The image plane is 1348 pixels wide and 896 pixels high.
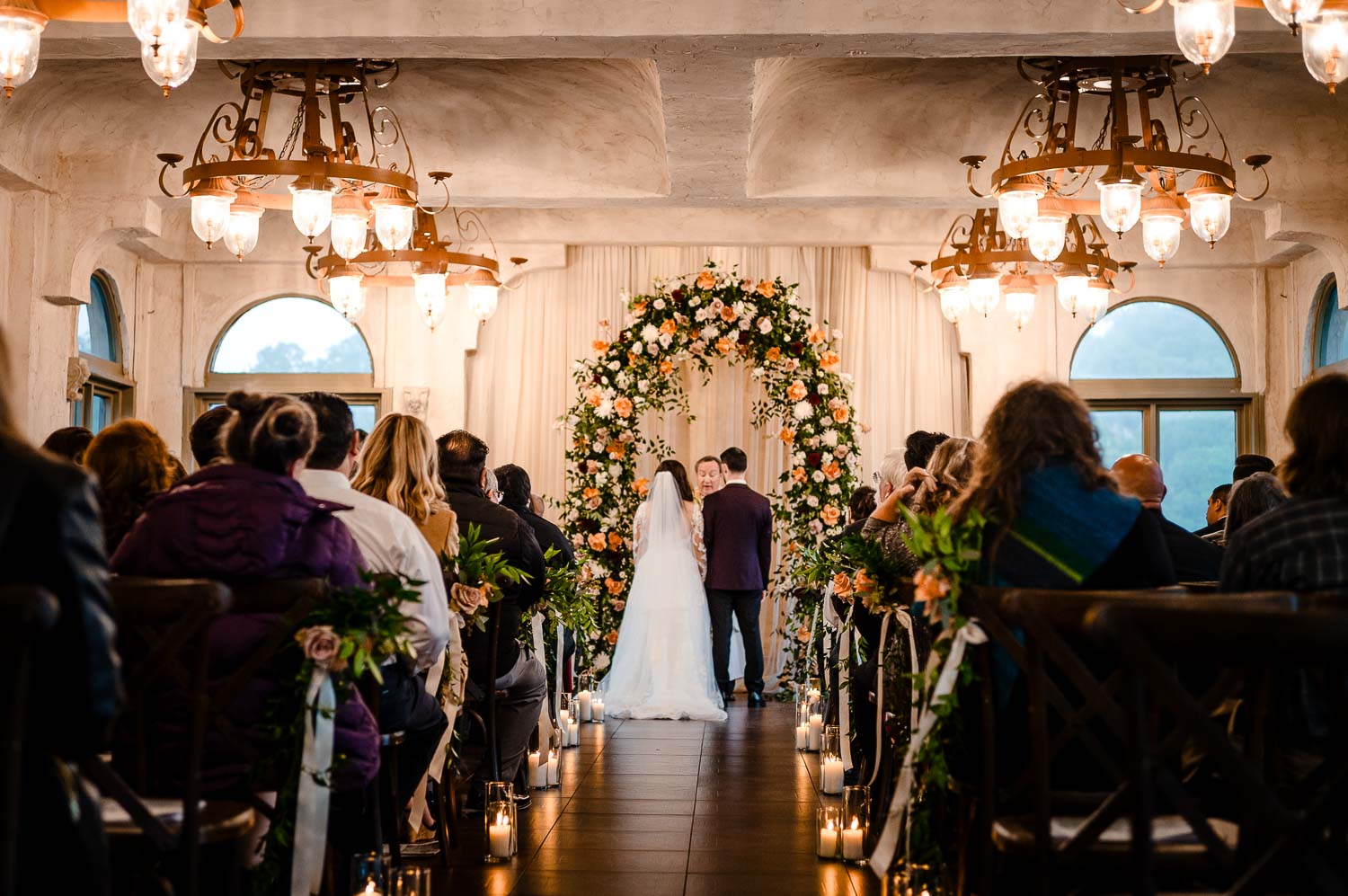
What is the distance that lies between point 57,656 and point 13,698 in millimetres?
116

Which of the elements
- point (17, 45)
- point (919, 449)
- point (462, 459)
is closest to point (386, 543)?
point (462, 459)

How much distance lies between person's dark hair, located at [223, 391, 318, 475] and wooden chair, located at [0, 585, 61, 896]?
5.34ft

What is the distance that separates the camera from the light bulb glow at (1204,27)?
4.10m

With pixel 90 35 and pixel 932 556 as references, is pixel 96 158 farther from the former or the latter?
pixel 932 556

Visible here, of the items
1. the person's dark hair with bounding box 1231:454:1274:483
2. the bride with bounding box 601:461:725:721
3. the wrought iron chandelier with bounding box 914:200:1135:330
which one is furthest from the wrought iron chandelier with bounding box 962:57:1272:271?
the bride with bounding box 601:461:725:721

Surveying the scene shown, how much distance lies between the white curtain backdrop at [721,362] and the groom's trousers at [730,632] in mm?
1782

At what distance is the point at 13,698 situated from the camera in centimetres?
174

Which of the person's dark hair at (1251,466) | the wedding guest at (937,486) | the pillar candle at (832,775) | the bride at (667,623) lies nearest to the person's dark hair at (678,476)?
the bride at (667,623)

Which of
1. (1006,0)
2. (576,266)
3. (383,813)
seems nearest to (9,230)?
(576,266)

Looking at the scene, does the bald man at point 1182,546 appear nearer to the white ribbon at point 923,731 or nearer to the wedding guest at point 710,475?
the white ribbon at point 923,731

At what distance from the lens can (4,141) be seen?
26.0 ft

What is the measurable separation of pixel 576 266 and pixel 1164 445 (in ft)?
17.7

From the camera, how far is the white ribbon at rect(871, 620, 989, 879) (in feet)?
10.6

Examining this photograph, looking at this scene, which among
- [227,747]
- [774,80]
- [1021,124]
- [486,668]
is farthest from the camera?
[1021,124]
